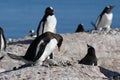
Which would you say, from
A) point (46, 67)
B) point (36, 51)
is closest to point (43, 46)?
point (36, 51)

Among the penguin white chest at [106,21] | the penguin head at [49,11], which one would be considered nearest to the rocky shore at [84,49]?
the penguin head at [49,11]

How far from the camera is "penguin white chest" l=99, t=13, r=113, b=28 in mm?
22847

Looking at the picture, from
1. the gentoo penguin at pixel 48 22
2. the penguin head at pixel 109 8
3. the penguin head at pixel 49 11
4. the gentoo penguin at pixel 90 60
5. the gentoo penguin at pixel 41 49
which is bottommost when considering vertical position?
the gentoo penguin at pixel 90 60

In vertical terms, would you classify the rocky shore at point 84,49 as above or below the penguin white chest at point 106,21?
below

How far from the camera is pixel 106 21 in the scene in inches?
903

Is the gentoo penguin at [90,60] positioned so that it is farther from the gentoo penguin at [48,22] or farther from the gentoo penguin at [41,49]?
the gentoo penguin at [48,22]

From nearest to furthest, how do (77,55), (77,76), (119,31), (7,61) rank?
1. (77,76)
2. (7,61)
3. (77,55)
4. (119,31)

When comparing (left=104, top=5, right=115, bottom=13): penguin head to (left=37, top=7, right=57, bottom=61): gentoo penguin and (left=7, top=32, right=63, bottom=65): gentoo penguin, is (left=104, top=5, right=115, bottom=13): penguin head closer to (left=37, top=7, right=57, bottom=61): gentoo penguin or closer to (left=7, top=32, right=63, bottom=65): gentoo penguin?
(left=37, top=7, right=57, bottom=61): gentoo penguin

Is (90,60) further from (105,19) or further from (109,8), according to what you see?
(109,8)

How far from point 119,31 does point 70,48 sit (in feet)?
9.78

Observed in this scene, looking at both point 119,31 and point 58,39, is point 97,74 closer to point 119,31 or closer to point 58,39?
point 58,39

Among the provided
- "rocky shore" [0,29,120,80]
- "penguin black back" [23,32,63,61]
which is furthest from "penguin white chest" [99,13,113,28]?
"penguin black back" [23,32,63,61]

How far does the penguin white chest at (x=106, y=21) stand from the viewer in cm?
2285

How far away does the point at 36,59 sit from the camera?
11.8 metres
